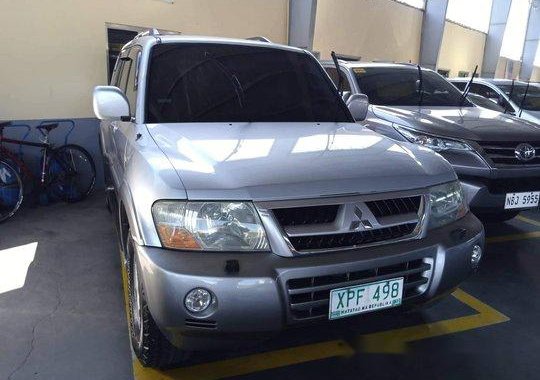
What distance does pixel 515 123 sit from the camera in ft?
13.7

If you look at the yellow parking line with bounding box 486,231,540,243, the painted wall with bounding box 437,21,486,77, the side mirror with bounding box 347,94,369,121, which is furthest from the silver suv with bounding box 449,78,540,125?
the painted wall with bounding box 437,21,486,77

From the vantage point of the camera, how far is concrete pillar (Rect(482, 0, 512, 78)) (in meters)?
16.2

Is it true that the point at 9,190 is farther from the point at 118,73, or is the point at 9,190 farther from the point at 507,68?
the point at 507,68

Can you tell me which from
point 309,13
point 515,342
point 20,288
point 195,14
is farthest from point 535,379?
point 309,13

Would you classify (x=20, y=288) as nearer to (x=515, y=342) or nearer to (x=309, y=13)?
(x=515, y=342)

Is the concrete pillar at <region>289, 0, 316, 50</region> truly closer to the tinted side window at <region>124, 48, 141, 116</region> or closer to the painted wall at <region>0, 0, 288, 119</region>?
the painted wall at <region>0, 0, 288, 119</region>

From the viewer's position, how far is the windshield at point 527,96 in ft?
23.1

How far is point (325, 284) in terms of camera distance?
5.77 ft

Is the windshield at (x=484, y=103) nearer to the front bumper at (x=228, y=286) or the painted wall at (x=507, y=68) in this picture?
the front bumper at (x=228, y=286)

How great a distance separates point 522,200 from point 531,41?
18.6m

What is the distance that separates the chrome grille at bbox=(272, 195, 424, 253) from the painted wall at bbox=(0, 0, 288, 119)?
4728 mm

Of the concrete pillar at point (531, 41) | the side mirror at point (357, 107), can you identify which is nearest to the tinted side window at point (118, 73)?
the side mirror at point (357, 107)

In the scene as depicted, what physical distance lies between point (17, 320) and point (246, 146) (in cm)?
179

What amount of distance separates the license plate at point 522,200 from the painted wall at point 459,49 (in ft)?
40.3
